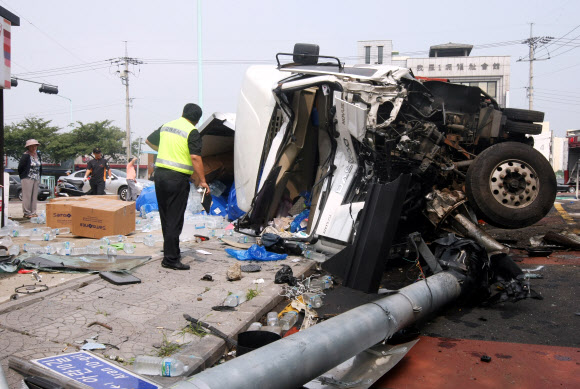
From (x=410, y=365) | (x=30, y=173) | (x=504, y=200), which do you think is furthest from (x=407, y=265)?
(x=30, y=173)

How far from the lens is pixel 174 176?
4.71 m

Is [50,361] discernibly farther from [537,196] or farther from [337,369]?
[537,196]

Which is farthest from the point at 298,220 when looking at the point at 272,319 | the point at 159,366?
the point at 159,366

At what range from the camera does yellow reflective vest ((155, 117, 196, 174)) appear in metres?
4.75

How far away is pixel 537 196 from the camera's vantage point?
4.89 metres

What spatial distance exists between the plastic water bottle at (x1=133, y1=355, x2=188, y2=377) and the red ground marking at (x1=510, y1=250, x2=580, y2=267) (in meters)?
4.18

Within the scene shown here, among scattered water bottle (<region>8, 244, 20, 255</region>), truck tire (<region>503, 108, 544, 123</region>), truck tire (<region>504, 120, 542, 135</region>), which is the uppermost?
truck tire (<region>503, 108, 544, 123</region>)

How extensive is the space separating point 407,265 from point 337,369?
2884 mm

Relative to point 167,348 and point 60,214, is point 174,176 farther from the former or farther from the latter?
point 60,214

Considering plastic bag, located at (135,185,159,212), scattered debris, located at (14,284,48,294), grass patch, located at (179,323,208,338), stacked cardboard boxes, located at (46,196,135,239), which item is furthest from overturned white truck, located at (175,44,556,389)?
plastic bag, located at (135,185,159,212)

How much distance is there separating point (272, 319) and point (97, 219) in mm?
3746

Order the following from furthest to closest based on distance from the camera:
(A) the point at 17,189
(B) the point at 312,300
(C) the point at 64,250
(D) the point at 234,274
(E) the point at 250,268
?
1. (A) the point at 17,189
2. (C) the point at 64,250
3. (E) the point at 250,268
4. (D) the point at 234,274
5. (B) the point at 312,300

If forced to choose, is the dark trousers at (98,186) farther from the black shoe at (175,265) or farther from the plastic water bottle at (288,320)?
the plastic water bottle at (288,320)

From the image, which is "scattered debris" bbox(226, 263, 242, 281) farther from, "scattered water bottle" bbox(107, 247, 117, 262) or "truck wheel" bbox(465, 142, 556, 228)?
"truck wheel" bbox(465, 142, 556, 228)
